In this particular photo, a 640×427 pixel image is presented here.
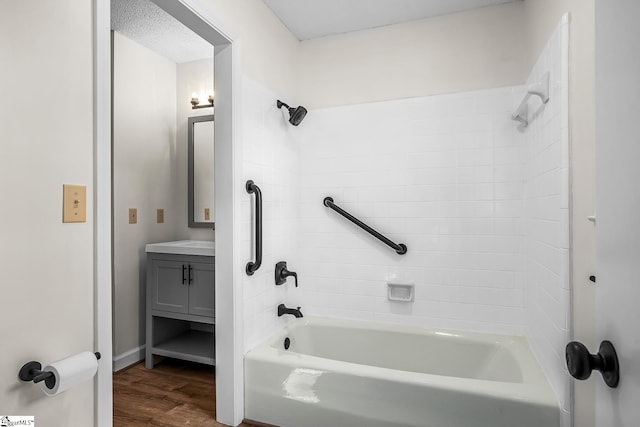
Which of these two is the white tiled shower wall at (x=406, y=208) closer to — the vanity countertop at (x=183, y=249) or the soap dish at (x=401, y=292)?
the soap dish at (x=401, y=292)

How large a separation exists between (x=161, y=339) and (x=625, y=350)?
3.01 metres

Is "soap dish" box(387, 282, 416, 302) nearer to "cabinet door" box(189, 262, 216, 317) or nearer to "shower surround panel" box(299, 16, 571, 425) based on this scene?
"shower surround panel" box(299, 16, 571, 425)

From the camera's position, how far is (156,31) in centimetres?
277

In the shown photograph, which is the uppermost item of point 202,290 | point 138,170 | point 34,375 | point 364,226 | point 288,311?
point 138,170

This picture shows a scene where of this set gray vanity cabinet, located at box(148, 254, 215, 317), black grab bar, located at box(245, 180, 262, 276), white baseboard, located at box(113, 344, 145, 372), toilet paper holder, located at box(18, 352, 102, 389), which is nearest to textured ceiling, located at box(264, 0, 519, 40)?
black grab bar, located at box(245, 180, 262, 276)

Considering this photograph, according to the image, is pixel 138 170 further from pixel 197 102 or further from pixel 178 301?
pixel 178 301

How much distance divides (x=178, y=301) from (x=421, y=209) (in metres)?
1.90

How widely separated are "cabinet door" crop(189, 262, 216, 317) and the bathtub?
1.97 feet

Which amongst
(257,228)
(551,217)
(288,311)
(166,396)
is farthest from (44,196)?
(551,217)

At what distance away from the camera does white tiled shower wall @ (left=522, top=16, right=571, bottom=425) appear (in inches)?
57.5

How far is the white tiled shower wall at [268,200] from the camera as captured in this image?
2.09m

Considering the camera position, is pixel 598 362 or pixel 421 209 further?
pixel 421 209

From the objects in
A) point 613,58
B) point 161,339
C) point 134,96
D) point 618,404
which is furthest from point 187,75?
point 618,404

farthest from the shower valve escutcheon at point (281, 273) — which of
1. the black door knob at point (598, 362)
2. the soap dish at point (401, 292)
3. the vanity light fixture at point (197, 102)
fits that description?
the black door knob at point (598, 362)
